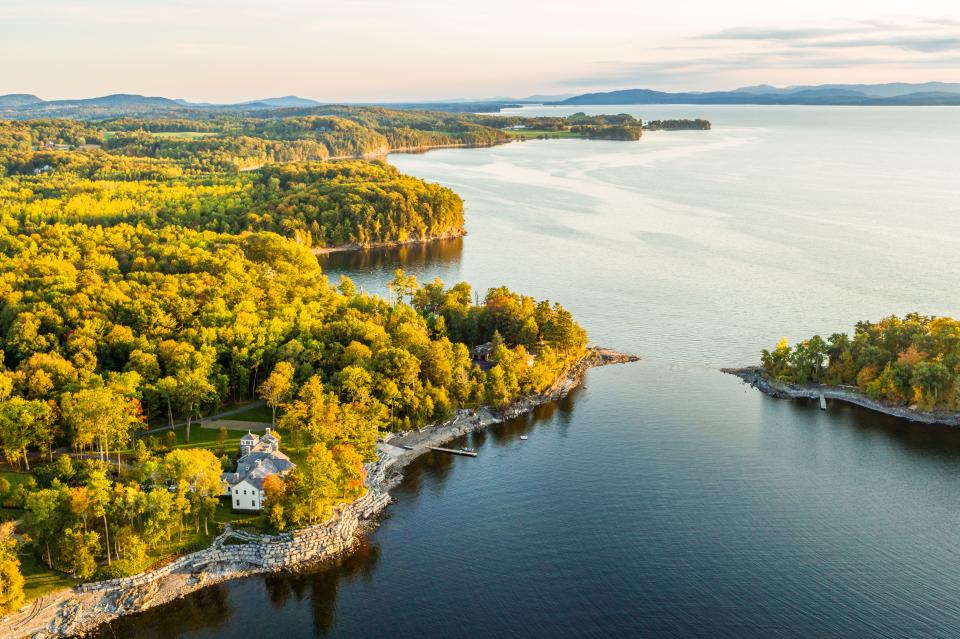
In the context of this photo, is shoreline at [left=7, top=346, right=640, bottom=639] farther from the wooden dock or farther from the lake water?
the wooden dock

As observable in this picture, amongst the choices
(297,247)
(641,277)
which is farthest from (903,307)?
(297,247)

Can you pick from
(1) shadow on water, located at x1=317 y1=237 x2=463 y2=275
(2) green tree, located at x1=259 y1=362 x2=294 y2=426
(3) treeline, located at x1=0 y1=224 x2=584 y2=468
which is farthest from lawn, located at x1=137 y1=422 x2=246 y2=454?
(1) shadow on water, located at x1=317 y1=237 x2=463 y2=275

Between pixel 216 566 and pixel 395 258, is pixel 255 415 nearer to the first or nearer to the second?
pixel 216 566

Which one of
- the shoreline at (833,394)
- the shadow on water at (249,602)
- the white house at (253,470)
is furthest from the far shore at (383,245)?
the shadow on water at (249,602)

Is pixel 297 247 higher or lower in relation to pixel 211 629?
higher

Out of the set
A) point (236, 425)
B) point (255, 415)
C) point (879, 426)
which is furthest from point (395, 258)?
point (879, 426)

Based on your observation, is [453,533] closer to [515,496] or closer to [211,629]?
[515,496]

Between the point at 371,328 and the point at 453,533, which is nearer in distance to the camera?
the point at 453,533
